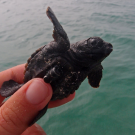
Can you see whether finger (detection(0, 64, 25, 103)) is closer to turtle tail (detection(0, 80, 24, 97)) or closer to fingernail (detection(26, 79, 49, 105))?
turtle tail (detection(0, 80, 24, 97))

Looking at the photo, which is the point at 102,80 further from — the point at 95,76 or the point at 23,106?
the point at 23,106

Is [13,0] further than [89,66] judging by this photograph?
Yes

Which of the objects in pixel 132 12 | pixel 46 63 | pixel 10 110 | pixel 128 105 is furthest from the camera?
pixel 132 12

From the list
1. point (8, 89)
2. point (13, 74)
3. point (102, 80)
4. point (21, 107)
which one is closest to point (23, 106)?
point (21, 107)

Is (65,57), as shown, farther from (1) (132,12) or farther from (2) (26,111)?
(1) (132,12)

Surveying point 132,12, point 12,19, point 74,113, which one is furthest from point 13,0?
point 74,113

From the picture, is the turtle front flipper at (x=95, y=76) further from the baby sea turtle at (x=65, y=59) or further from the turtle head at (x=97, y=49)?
the turtle head at (x=97, y=49)

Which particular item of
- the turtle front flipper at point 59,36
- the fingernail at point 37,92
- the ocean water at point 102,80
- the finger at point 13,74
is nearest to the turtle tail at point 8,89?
the fingernail at point 37,92
